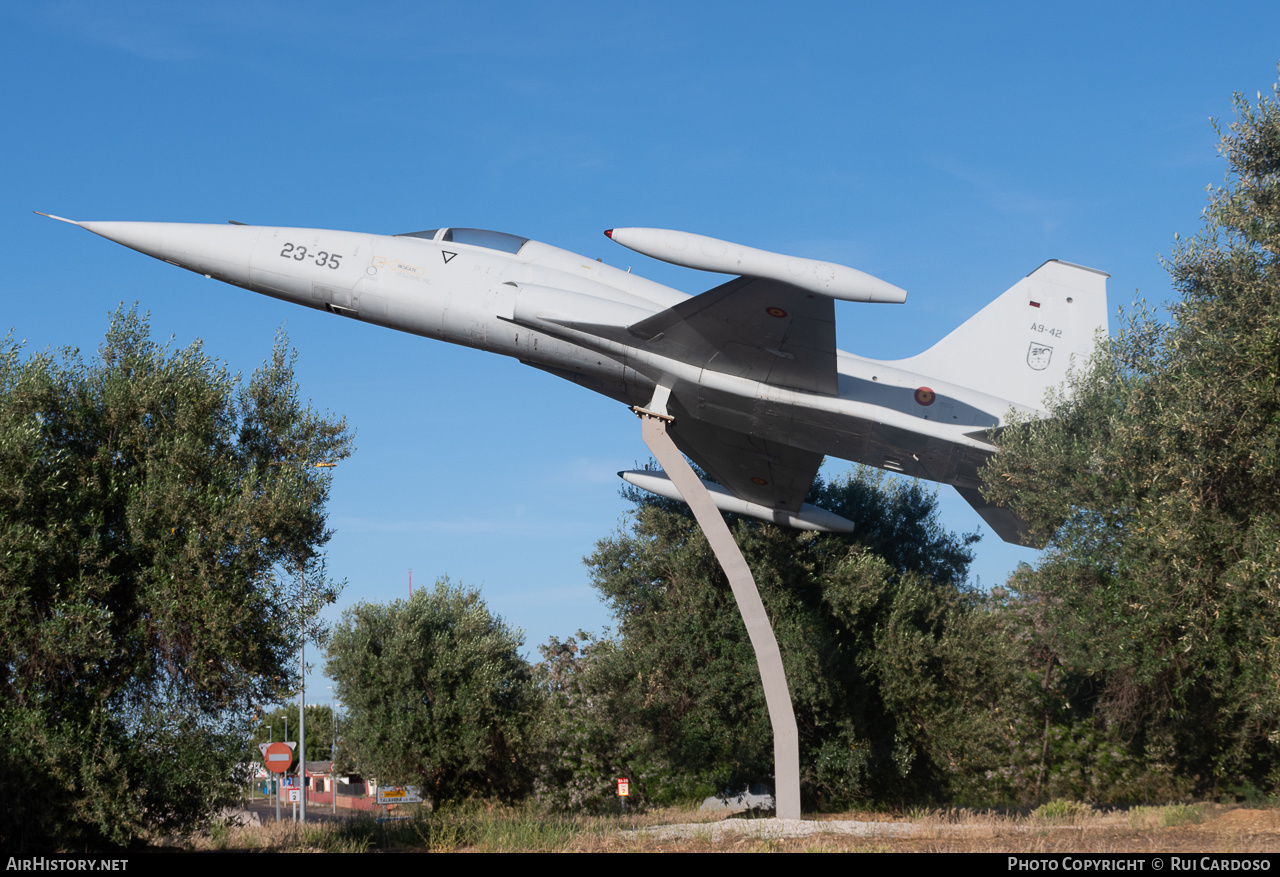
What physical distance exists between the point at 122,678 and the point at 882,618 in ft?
63.5

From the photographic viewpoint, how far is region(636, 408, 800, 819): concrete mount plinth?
56.3 ft

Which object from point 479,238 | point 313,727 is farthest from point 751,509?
point 313,727

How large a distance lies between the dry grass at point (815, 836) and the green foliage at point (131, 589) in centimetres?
214

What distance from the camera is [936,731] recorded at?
82.8 feet

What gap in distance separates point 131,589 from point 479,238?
9364 mm

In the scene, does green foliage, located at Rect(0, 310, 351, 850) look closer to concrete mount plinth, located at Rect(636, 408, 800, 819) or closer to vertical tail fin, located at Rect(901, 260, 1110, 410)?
concrete mount plinth, located at Rect(636, 408, 800, 819)

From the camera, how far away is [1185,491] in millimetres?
15750

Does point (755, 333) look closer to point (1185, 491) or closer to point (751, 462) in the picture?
point (751, 462)

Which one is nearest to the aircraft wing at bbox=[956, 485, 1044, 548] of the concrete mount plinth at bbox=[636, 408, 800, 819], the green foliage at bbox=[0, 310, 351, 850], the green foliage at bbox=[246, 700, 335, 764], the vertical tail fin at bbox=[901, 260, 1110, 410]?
the vertical tail fin at bbox=[901, 260, 1110, 410]

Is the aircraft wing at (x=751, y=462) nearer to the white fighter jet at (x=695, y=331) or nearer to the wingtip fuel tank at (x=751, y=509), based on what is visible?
the wingtip fuel tank at (x=751, y=509)

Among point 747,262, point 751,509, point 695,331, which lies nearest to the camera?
point 747,262

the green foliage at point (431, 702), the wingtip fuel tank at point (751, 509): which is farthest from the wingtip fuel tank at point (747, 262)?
the green foliage at point (431, 702)

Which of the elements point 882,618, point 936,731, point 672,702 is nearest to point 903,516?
point 882,618

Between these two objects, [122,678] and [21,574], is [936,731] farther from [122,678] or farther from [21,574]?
[21,574]
